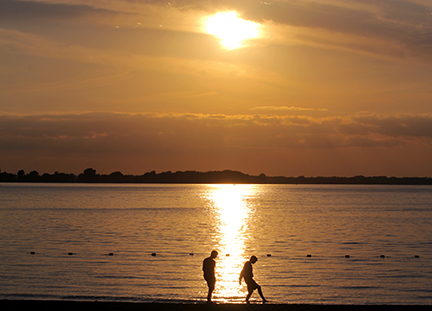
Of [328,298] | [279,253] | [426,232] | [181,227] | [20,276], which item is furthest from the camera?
[181,227]

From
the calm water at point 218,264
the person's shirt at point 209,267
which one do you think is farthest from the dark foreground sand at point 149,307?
the calm water at point 218,264

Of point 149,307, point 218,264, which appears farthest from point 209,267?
point 218,264

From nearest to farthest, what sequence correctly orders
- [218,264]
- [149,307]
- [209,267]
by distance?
[149,307]
[209,267]
[218,264]

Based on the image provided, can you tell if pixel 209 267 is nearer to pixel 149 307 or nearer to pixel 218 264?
pixel 149 307

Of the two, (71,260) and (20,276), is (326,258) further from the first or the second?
(20,276)

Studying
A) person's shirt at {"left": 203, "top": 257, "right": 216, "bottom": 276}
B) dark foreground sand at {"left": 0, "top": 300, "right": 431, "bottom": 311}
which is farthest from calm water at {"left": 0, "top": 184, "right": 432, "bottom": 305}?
dark foreground sand at {"left": 0, "top": 300, "right": 431, "bottom": 311}

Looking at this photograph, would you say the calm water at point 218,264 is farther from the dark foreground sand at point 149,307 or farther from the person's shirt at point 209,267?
the dark foreground sand at point 149,307

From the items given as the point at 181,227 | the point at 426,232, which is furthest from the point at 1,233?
the point at 426,232

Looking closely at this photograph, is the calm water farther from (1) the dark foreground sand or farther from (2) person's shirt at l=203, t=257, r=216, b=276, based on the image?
(1) the dark foreground sand

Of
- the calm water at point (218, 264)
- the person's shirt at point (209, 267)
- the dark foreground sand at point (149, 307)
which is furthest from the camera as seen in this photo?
the calm water at point (218, 264)

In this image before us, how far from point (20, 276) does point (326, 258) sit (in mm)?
24000

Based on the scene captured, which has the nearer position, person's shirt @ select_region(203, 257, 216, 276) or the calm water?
person's shirt @ select_region(203, 257, 216, 276)

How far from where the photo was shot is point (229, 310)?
773 inches

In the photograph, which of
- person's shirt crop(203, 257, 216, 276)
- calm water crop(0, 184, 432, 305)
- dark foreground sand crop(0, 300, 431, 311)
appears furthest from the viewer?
calm water crop(0, 184, 432, 305)
